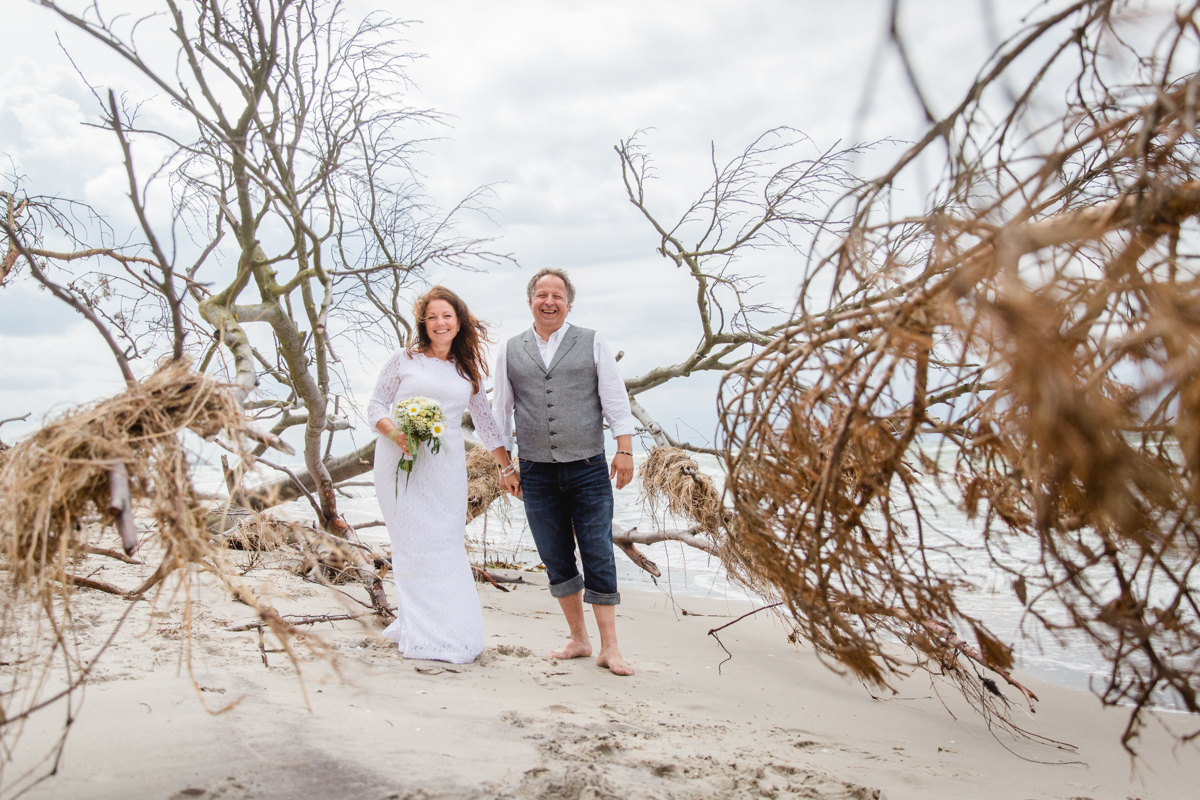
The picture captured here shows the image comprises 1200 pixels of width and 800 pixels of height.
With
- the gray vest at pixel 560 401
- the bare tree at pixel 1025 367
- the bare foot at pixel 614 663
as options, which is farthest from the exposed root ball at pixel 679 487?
the bare tree at pixel 1025 367

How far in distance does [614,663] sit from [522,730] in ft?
4.45

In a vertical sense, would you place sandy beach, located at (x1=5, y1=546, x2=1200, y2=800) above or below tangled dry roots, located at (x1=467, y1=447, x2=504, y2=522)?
below

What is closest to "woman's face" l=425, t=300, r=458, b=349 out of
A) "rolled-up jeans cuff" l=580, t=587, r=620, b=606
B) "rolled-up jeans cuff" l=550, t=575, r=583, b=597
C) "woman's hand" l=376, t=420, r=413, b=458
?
"woman's hand" l=376, t=420, r=413, b=458

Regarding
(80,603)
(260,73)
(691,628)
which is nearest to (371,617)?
(80,603)

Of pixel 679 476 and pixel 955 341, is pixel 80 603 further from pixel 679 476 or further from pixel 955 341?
pixel 955 341

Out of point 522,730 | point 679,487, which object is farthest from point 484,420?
point 522,730

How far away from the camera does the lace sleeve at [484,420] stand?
185 inches

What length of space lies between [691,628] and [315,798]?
4.06 metres

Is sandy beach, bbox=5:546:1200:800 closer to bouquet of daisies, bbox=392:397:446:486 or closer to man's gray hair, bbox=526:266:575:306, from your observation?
bouquet of daisies, bbox=392:397:446:486

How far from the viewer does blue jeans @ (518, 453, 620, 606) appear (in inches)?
174

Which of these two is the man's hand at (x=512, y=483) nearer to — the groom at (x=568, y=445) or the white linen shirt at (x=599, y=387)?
the groom at (x=568, y=445)

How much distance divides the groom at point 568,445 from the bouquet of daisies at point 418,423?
1.32ft

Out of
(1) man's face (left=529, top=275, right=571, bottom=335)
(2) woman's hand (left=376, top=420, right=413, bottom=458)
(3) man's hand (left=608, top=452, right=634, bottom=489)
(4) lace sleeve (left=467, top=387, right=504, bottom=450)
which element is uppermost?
(1) man's face (left=529, top=275, right=571, bottom=335)

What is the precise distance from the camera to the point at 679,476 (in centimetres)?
600
